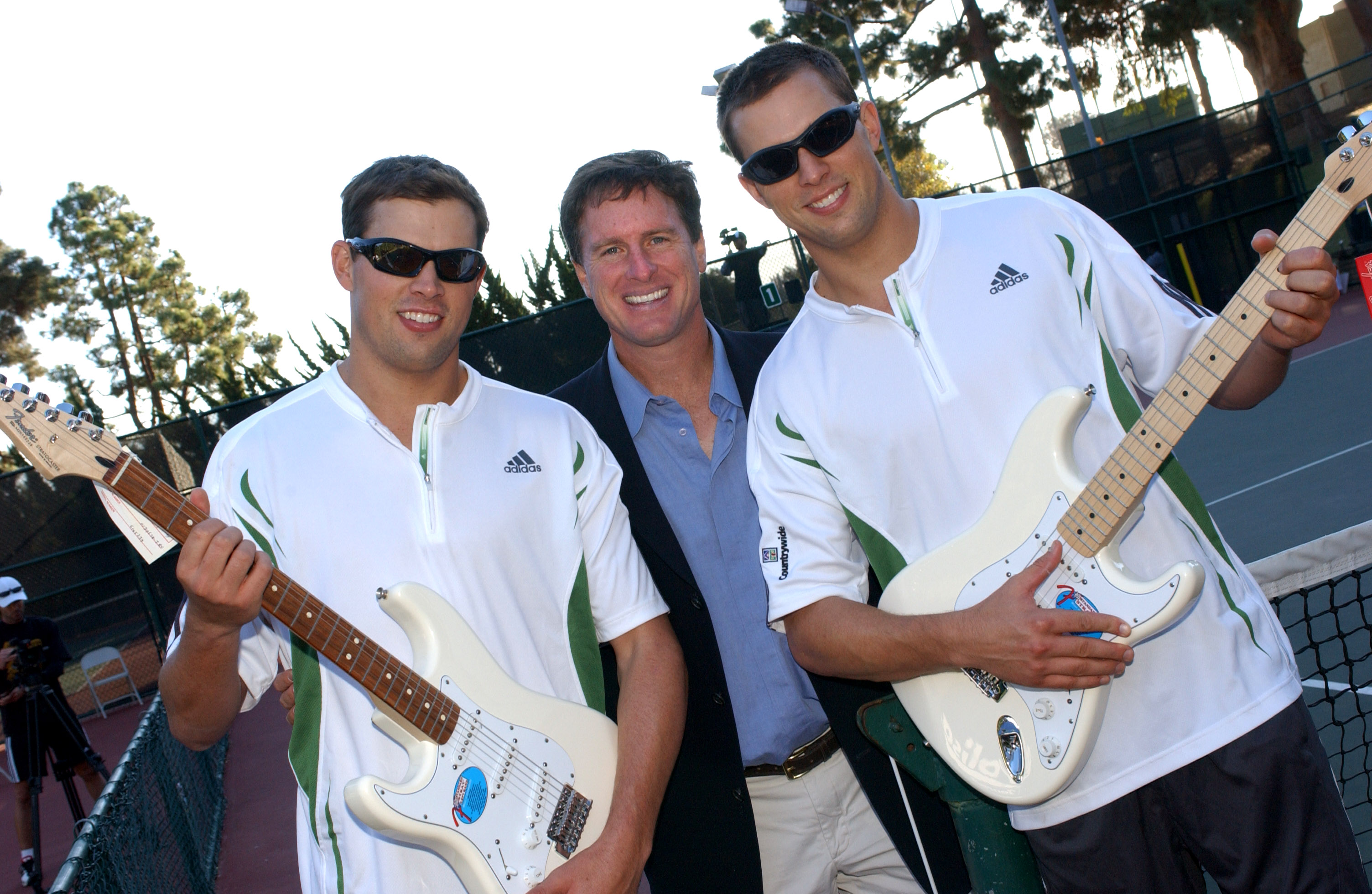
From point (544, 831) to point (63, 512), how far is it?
13.1 metres

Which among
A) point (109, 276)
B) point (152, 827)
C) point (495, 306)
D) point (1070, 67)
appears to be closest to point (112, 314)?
point (109, 276)

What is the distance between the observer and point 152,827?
4836mm

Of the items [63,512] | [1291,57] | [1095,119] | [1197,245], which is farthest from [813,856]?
[1095,119]

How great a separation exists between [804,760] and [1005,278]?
1.46 metres

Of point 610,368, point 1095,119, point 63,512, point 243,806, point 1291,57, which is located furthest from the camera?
point 1095,119

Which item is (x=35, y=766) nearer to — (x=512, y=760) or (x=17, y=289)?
(x=512, y=760)

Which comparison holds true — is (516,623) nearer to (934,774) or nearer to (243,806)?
(934,774)

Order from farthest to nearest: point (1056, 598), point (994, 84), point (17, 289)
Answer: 1. point (994, 84)
2. point (17, 289)
3. point (1056, 598)

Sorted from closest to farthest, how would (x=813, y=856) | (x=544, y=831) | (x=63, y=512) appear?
(x=544, y=831), (x=813, y=856), (x=63, y=512)

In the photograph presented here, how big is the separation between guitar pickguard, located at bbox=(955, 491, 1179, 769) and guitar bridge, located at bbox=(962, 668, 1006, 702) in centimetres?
2

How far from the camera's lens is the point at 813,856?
2.92 metres

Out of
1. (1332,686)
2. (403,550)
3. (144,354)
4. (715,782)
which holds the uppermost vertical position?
(144,354)

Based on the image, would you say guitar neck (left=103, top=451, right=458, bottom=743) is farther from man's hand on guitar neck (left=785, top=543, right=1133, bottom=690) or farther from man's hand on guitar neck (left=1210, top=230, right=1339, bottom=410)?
man's hand on guitar neck (left=1210, top=230, right=1339, bottom=410)

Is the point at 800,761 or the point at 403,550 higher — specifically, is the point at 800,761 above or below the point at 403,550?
below
